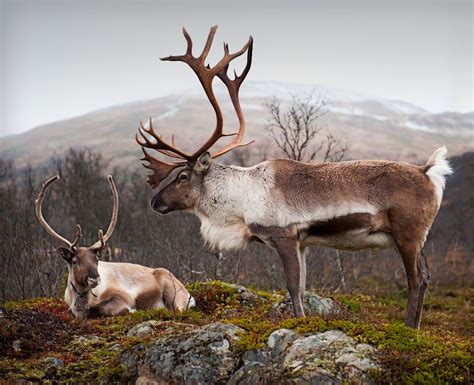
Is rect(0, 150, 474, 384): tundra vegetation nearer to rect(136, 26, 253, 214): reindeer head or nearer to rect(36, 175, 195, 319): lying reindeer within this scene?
rect(36, 175, 195, 319): lying reindeer

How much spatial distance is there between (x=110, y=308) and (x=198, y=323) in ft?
5.46

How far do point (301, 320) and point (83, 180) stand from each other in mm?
25106

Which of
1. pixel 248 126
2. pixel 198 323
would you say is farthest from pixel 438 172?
pixel 248 126

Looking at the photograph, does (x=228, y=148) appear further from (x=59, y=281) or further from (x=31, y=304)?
(x=59, y=281)

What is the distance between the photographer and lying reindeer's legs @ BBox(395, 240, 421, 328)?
8.46m

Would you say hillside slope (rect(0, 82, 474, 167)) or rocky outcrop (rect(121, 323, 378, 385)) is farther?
hillside slope (rect(0, 82, 474, 167))

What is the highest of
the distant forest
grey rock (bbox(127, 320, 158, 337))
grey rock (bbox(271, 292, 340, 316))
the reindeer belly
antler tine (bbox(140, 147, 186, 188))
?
antler tine (bbox(140, 147, 186, 188))

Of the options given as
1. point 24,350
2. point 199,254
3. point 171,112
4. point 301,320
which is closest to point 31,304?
point 24,350

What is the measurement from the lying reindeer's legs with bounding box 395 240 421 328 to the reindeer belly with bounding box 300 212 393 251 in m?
0.31

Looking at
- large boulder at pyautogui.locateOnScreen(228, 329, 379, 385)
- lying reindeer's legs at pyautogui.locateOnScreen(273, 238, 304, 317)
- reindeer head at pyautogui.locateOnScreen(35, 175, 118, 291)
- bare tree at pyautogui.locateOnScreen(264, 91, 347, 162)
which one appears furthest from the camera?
bare tree at pyautogui.locateOnScreen(264, 91, 347, 162)

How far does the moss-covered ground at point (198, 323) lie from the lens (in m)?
6.79

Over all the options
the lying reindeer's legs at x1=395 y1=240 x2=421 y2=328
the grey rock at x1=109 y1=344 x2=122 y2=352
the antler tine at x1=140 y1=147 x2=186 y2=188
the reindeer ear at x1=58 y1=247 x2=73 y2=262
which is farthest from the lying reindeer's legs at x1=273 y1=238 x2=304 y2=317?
the reindeer ear at x1=58 y1=247 x2=73 y2=262

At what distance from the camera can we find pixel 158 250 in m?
21.8

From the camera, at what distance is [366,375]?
264 inches
